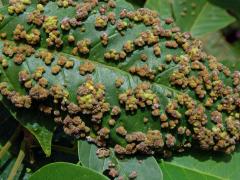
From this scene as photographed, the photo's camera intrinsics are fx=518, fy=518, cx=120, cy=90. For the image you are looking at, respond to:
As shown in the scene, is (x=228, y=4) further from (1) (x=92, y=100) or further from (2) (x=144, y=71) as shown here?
(1) (x=92, y=100)

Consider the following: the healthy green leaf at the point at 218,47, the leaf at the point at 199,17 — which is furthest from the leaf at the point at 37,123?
the healthy green leaf at the point at 218,47

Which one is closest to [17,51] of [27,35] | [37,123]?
[27,35]

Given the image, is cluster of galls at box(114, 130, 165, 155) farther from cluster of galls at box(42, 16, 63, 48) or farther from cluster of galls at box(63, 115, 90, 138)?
Answer: cluster of galls at box(42, 16, 63, 48)

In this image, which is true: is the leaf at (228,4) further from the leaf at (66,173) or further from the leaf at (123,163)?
the leaf at (66,173)

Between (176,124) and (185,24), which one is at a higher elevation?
(176,124)

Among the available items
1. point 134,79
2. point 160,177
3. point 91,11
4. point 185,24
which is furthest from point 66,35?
point 185,24

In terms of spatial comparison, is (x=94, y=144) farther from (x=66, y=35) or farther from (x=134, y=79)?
(x=66, y=35)
